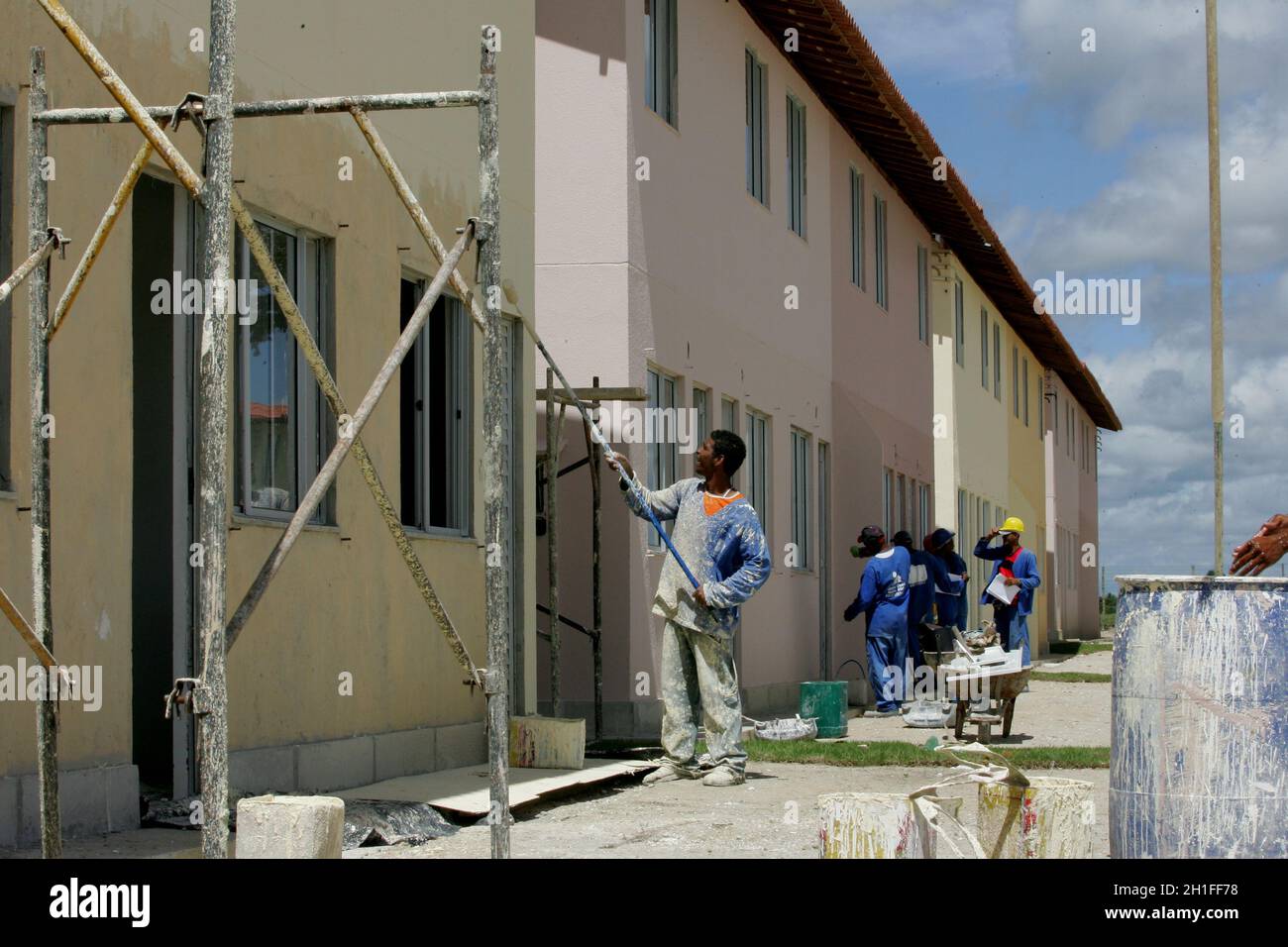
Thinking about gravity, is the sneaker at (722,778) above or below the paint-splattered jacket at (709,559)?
below

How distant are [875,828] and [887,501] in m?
20.6

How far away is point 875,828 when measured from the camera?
6.74 m

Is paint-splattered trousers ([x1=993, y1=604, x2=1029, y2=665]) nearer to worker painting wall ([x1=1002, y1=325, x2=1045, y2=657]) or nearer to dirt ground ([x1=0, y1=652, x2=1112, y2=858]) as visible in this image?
dirt ground ([x1=0, y1=652, x2=1112, y2=858])

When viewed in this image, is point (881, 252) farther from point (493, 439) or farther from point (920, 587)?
point (493, 439)

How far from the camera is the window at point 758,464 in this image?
64.9 feet

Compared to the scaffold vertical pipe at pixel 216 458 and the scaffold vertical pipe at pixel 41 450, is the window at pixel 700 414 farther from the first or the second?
the scaffold vertical pipe at pixel 216 458

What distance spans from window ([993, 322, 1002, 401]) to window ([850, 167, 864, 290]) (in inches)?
518

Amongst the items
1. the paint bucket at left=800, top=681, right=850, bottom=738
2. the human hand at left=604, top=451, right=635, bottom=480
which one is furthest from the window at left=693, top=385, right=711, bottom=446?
the human hand at left=604, top=451, right=635, bottom=480

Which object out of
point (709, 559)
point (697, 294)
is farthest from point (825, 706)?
point (709, 559)


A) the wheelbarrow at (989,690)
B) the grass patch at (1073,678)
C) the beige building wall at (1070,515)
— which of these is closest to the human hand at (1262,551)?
the wheelbarrow at (989,690)

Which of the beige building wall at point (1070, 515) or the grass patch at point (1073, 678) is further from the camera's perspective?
the beige building wall at point (1070, 515)

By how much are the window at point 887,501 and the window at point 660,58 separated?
9.90m
